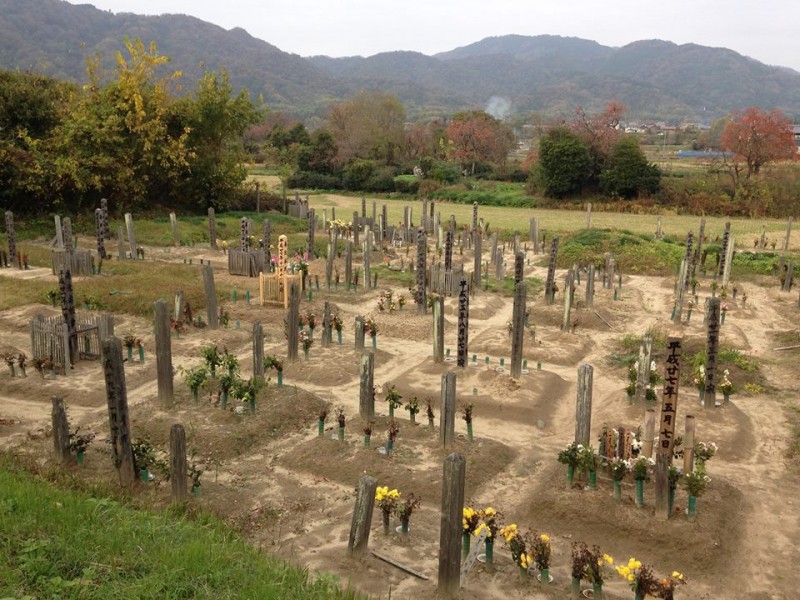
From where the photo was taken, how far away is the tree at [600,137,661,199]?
4534 centimetres

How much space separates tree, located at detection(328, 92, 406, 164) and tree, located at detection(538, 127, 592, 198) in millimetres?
16950

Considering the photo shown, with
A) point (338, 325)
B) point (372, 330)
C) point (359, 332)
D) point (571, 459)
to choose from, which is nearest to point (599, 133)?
point (372, 330)

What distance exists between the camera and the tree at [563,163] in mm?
46594

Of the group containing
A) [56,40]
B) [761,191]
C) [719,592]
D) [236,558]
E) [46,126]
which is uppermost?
[56,40]

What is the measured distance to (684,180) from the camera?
4691 centimetres

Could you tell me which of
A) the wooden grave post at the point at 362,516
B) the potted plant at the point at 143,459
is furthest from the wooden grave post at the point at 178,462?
the wooden grave post at the point at 362,516

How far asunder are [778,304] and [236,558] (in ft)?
64.4

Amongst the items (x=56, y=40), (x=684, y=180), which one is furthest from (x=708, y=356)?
(x=56, y=40)

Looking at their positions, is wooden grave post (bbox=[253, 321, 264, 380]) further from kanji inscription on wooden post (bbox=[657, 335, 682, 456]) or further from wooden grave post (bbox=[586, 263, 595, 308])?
wooden grave post (bbox=[586, 263, 595, 308])

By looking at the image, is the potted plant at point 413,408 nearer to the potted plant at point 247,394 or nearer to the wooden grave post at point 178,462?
the potted plant at point 247,394

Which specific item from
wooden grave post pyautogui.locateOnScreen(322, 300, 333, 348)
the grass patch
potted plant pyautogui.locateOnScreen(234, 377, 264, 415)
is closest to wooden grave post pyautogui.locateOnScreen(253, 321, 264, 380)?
potted plant pyautogui.locateOnScreen(234, 377, 264, 415)

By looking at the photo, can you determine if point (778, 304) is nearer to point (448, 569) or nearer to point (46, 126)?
point (448, 569)

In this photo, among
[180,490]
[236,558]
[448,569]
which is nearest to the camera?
[236,558]

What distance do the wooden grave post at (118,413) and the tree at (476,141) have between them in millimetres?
53937
